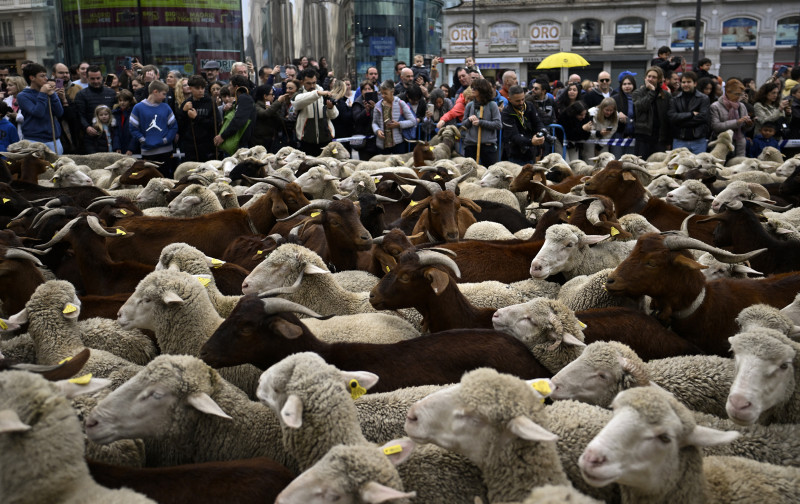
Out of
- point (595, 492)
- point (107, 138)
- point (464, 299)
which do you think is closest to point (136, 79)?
point (107, 138)

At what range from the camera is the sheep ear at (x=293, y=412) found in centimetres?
268

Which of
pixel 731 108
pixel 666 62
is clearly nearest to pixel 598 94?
pixel 666 62

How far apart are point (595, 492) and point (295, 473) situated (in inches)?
49.7

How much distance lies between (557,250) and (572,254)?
163 mm

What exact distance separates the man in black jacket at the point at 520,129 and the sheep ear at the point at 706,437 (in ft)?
29.2

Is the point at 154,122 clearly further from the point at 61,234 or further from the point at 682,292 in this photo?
the point at 682,292

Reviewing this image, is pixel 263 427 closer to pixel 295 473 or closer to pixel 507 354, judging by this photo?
pixel 295 473

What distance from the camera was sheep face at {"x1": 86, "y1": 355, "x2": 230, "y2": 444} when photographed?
116 inches

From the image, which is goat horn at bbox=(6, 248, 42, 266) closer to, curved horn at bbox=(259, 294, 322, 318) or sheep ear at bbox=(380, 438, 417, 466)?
curved horn at bbox=(259, 294, 322, 318)

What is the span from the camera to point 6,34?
1730cm

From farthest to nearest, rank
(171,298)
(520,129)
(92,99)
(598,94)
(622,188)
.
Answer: (598,94)
(92,99)
(520,129)
(622,188)
(171,298)

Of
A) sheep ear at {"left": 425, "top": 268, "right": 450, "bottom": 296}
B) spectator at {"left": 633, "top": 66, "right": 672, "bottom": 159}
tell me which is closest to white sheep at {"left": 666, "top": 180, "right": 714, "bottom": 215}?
sheep ear at {"left": 425, "top": 268, "right": 450, "bottom": 296}

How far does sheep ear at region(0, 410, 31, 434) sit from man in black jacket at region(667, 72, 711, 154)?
37.0 ft

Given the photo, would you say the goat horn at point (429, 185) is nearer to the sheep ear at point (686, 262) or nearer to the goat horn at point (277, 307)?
the sheep ear at point (686, 262)
